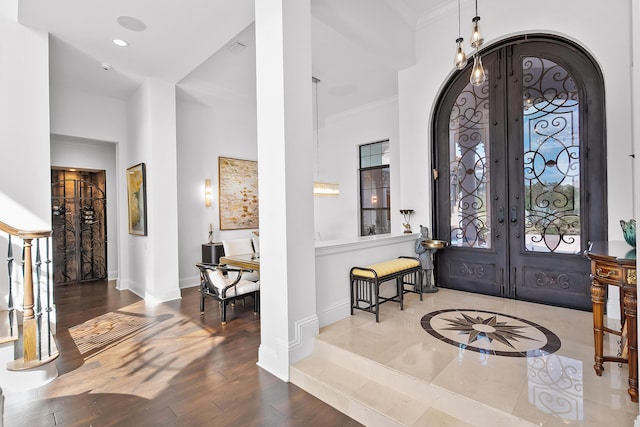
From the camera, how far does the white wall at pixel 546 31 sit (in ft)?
9.95

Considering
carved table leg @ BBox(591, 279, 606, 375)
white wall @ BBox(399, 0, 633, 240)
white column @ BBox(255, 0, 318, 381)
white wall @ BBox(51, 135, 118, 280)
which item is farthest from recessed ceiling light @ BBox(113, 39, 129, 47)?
carved table leg @ BBox(591, 279, 606, 375)

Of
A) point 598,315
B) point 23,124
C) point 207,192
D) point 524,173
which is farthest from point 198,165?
point 598,315

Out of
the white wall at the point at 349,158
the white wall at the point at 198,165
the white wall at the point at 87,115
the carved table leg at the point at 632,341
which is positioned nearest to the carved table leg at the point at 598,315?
the carved table leg at the point at 632,341

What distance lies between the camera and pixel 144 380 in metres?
2.52

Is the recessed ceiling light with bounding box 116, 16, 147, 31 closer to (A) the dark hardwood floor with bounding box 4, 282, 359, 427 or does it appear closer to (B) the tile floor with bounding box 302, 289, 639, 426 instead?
(A) the dark hardwood floor with bounding box 4, 282, 359, 427

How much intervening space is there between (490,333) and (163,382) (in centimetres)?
279

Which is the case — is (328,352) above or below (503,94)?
below

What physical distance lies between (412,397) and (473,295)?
7.74 ft

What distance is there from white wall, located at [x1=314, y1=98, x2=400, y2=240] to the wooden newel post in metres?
5.34

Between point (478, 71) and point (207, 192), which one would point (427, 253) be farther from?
point (207, 192)

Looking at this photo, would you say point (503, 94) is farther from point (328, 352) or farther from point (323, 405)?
point (323, 405)

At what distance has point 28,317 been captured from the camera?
8.64ft

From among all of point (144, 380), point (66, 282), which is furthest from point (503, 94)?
point (66, 282)

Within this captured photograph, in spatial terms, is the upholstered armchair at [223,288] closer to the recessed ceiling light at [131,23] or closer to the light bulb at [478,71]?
the recessed ceiling light at [131,23]
